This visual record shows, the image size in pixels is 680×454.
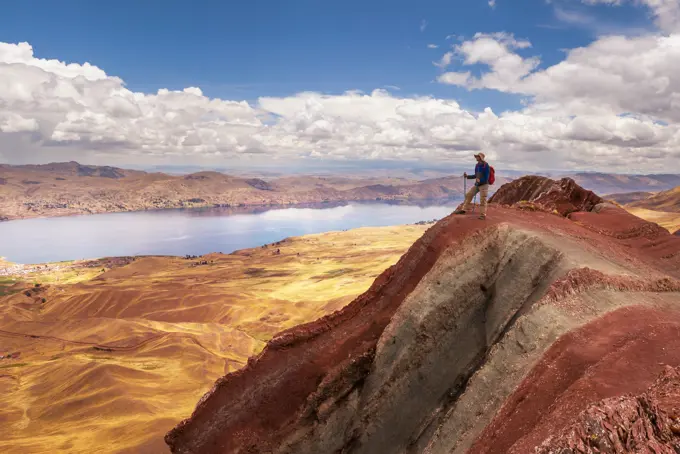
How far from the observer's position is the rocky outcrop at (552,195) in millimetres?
35000

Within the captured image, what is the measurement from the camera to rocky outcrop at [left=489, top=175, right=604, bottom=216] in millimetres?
35000

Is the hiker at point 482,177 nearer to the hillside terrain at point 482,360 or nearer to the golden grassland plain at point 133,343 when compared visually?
the hillside terrain at point 482,360

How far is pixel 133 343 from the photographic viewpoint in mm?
82812

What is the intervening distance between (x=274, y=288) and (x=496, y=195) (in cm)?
11144

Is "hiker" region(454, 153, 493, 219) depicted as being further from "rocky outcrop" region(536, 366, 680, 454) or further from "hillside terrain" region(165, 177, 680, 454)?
"rocky outcrop" region(536, 366, 680, 454)

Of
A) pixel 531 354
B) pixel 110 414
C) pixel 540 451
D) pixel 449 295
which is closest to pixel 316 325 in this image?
pixel 449 295

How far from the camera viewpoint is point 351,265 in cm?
17725

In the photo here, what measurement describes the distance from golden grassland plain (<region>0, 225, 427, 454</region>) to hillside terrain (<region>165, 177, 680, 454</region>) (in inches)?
1033

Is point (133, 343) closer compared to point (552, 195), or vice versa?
point (552, 195)

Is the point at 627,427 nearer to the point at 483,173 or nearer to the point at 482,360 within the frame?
the point at 482,360

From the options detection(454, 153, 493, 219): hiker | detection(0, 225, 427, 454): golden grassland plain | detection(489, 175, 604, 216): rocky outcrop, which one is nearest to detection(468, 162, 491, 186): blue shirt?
detection(454, 153, 493, 219): hiker

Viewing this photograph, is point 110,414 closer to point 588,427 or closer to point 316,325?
point 316,325

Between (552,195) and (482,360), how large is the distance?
2548 cm

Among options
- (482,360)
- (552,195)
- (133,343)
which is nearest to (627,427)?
(482,360)
